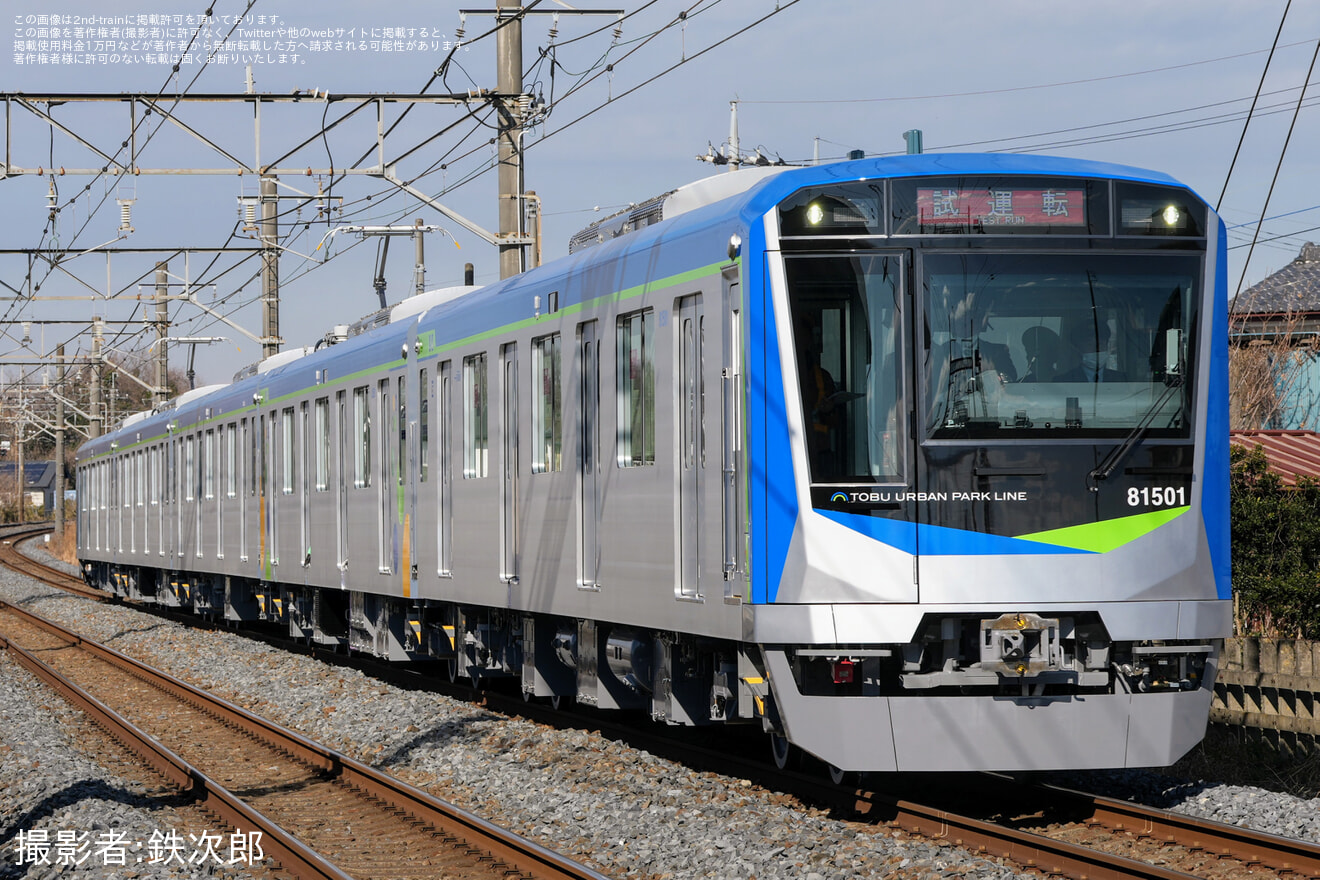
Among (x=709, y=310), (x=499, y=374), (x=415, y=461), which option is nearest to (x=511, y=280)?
(x=499, y=374)

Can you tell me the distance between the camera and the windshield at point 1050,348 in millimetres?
8195

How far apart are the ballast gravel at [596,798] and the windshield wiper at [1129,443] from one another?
1.87m

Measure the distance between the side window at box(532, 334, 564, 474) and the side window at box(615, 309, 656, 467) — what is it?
44.5 inches

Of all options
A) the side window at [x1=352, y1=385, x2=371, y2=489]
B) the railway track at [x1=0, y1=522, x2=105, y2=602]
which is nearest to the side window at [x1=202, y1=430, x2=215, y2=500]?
the side window at [x1=352, y1=385, x2=371, y2=489]

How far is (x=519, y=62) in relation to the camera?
18.0 m

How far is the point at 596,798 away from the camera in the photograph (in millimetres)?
9570

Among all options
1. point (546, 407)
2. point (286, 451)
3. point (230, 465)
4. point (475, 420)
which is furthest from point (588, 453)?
point (230, 465)

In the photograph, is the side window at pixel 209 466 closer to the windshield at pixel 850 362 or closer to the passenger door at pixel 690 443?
the passenger door at pixel 690 443

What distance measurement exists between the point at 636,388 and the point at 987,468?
2647 mm

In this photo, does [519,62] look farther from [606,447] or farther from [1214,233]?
[1214,233]

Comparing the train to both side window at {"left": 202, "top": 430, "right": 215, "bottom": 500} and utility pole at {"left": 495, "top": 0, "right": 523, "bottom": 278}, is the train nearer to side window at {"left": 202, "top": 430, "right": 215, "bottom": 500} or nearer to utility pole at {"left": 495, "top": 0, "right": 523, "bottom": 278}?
utility pole at {"left": 495, "top": 0, "right": 523, "bottom": 278}

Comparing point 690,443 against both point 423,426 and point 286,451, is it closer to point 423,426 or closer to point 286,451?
point 423,426

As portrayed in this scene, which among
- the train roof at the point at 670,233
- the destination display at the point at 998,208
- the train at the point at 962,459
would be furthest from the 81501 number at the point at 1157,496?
the train roof at the point at 670,233

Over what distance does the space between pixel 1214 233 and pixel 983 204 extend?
1175 millimetres
